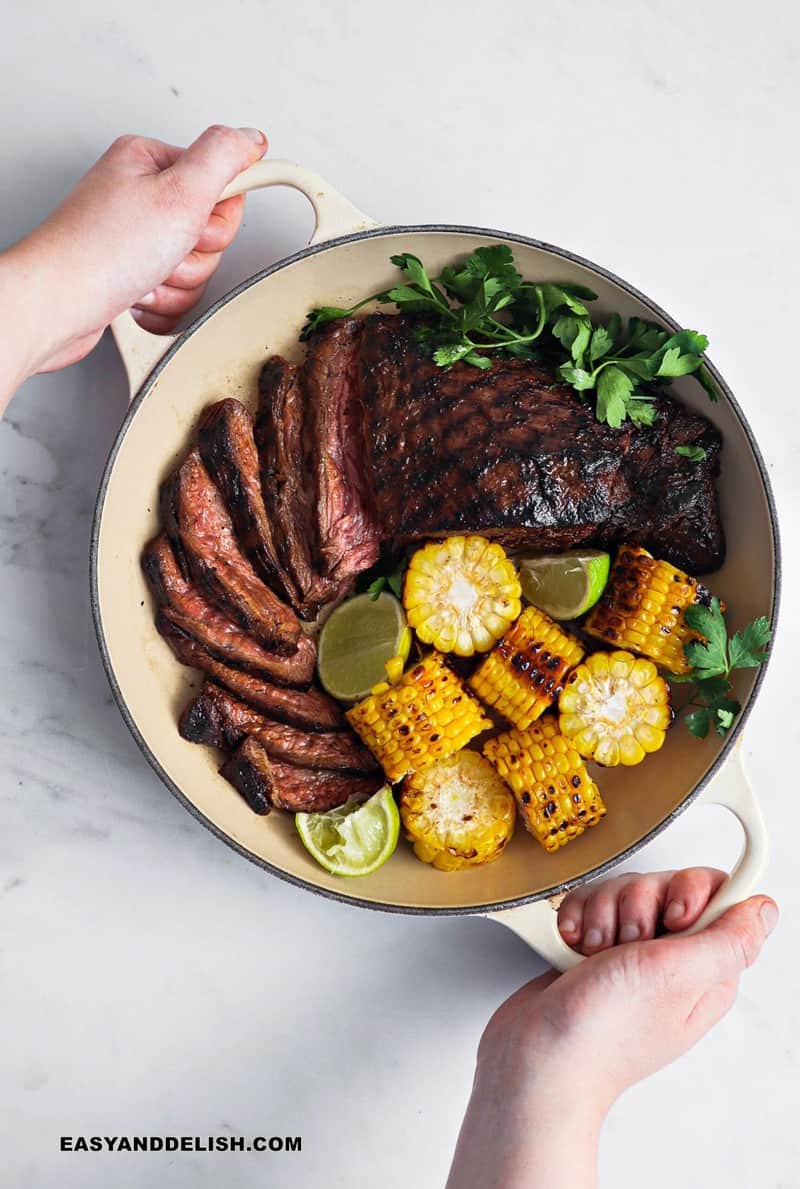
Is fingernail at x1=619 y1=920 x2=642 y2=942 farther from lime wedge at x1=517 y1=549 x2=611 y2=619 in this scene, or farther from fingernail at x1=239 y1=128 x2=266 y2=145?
fingernail at x1=239 y1=128 x2=266 y2=145

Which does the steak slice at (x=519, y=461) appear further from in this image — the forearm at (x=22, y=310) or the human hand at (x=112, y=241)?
the forearm at (x=22, y=310)

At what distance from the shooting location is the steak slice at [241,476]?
2.74m

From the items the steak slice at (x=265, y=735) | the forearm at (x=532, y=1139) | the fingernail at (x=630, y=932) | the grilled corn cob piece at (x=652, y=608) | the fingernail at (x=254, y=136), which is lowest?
the forearm at (x=532, y=1139)

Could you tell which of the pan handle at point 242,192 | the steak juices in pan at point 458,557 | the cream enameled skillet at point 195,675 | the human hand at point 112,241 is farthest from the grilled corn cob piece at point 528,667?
the human hand at point 112,241

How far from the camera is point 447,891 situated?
276 centimetres

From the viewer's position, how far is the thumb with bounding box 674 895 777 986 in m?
2.66

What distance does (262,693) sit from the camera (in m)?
2.81

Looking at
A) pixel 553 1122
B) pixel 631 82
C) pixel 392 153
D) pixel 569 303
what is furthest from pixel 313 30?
pixel 553 1122

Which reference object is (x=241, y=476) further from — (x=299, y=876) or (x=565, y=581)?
(x=299, y=876)

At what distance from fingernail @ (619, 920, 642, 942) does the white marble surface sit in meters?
0.26

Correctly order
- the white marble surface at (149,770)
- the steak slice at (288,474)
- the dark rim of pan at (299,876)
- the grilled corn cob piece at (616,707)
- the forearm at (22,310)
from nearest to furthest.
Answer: the forearm at (22,310) < the dark rim of pan at (299,876) < the grilled corn cob piece at (616,707) < the steak slice at (288,474) < the white marble surface at (149,770)

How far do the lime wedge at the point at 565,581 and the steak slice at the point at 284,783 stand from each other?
0.70 meters

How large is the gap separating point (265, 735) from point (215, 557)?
522mm

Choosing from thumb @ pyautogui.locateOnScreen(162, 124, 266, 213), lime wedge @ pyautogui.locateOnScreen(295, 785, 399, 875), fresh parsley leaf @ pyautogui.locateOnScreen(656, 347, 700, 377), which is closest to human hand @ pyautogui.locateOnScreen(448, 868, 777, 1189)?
lime wedge @ pyautogui.locateOnScreen(295, 785, 399, 875)
